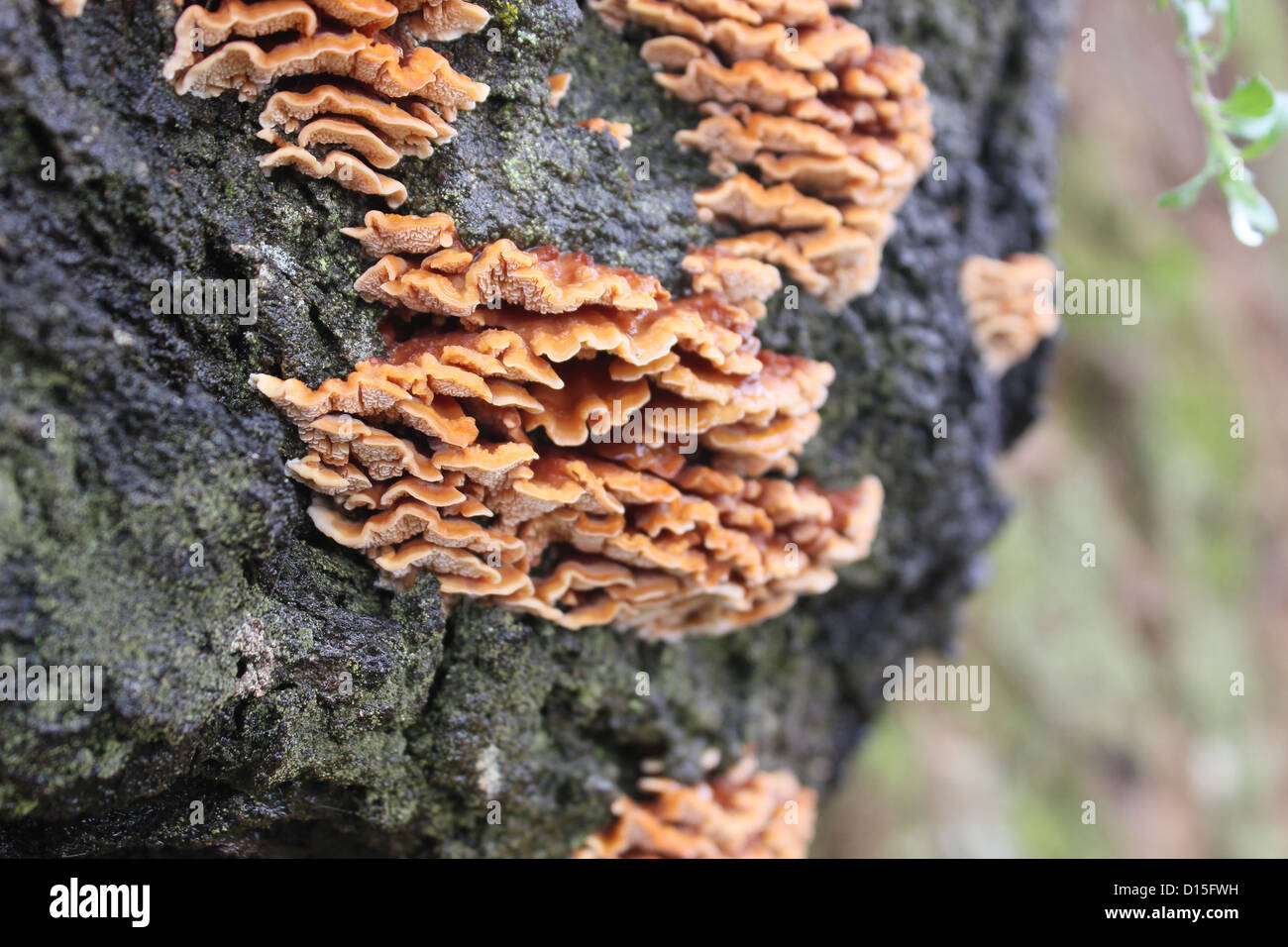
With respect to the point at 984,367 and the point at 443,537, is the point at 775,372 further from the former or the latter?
the point at 984,367

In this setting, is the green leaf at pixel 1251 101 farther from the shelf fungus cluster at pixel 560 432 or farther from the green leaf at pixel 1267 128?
the shelf fungus cluster at pixel 560 432

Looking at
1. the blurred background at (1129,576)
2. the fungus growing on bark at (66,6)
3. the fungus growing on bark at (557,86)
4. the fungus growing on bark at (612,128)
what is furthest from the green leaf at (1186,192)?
the blurred background at (1129,576)

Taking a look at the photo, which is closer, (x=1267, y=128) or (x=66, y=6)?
(x=66, y=6)

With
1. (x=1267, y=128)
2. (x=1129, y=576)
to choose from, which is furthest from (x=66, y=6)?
(x=1129, y=576)

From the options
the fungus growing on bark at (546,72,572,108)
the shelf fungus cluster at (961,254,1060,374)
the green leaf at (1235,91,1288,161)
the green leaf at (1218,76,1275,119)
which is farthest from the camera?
the shelf fungus cluster at (961,254,1060,374)

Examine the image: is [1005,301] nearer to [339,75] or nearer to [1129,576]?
[339,75]

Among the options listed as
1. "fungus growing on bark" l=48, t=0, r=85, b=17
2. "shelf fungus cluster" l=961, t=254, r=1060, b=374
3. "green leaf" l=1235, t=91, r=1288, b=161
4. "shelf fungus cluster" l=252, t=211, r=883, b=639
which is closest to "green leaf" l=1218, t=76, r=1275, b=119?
"green leaf" l=1235, t=91, r=1288, b=161

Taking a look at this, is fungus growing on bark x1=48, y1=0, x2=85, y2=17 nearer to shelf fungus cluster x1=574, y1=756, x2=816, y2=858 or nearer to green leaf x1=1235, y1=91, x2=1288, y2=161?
shelf fungus cluster x1=574, y1=756, x2=816, y2=858
